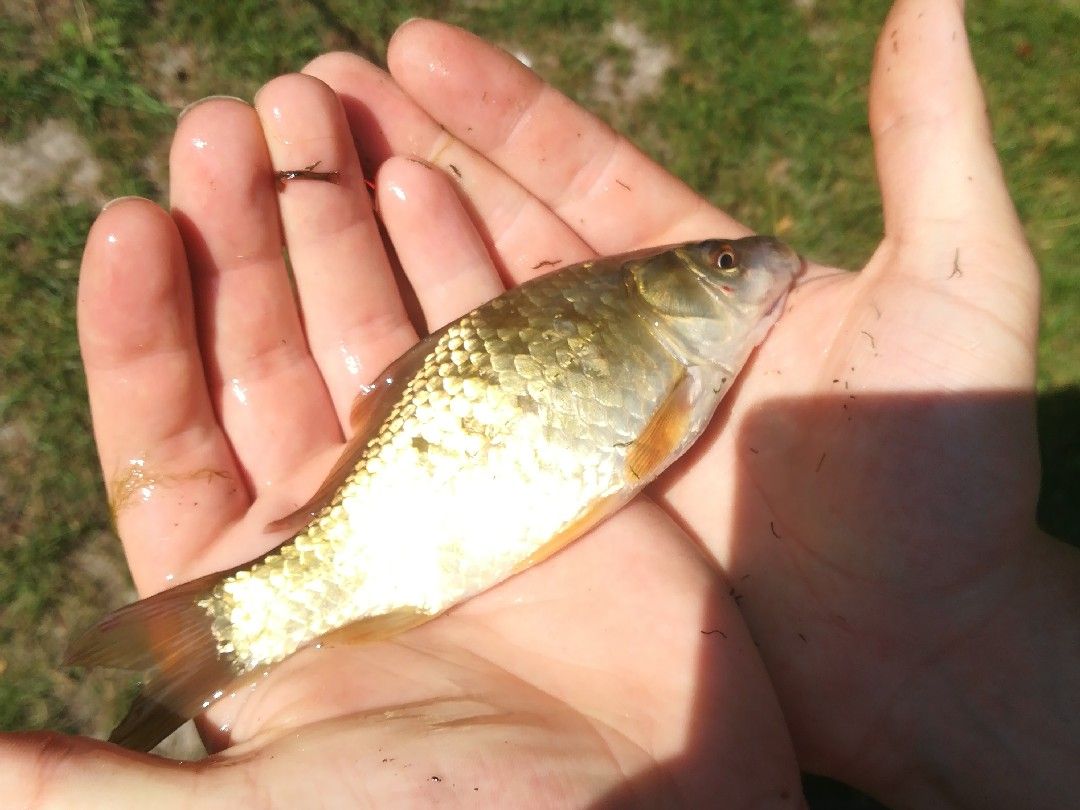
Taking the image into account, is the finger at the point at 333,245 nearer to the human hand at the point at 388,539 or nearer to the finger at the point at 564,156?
the human hand at the point at 388,539

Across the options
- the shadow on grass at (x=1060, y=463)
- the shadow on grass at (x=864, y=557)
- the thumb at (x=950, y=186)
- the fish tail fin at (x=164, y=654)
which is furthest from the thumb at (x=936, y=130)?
the fish tail fin at (x=164, y=654)

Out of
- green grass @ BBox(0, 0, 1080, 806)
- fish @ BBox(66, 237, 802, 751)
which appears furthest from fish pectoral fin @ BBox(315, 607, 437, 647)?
green grass @ BBox(0, 0, 1080, 806)

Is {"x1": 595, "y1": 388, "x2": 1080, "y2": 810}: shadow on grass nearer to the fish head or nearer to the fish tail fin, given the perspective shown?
the fish head

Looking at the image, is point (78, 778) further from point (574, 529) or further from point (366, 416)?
point (574, 529)

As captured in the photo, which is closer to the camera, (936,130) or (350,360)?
(936,130)

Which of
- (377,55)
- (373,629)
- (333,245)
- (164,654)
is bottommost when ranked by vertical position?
(373,629)

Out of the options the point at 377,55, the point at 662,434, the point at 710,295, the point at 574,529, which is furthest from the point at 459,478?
the point at 377,55
